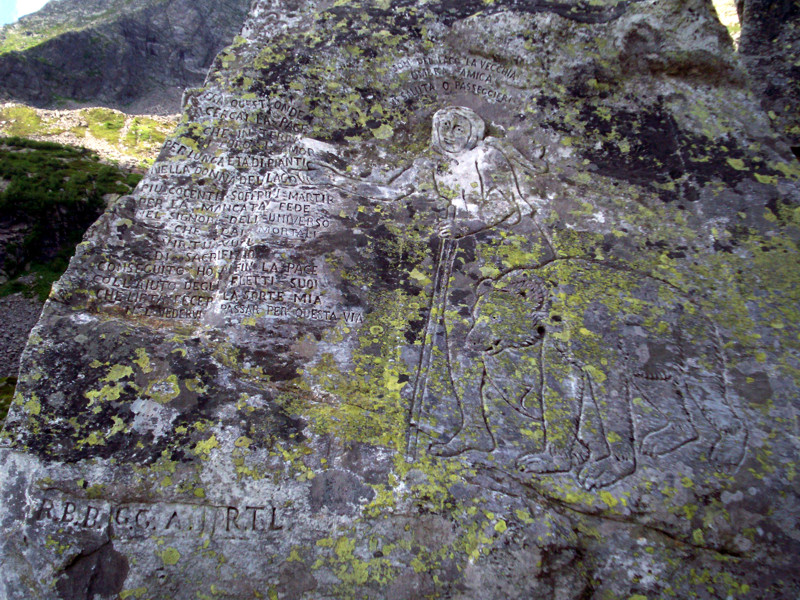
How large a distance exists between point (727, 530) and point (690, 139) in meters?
2.97

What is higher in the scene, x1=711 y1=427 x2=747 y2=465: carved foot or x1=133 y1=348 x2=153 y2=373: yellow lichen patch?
x1=133 y1=348 x2=153 y2=373: yellow lichen patch

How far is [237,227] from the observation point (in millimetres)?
3830

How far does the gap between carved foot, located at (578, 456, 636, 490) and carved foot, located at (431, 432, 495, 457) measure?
0.55 m

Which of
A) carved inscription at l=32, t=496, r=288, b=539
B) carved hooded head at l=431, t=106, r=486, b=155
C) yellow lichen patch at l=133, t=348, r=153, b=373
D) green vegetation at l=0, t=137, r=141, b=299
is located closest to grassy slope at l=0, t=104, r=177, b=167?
green vegetation at l=0, t=137, r=141, b=299

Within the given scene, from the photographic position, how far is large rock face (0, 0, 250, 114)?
29281 millimetres

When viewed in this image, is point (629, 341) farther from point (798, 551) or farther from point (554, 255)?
point (798, 551)

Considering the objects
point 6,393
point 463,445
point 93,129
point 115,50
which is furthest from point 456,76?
point 115,50

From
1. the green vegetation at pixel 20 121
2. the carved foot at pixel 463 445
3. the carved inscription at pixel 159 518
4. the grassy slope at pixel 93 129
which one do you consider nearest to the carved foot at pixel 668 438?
the carved foot at pixel 463 445

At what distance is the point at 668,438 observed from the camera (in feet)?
10.5

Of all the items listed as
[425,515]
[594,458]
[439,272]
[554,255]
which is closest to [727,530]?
[594,458]

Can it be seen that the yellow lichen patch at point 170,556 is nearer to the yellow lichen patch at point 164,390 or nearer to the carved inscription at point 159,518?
the carved inscription at point 159,518

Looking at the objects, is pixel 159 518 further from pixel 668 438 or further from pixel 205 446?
pixel 668 438

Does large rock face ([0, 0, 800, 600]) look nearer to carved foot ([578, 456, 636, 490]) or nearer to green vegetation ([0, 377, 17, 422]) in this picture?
carved foot ([578, 456, 636, 490])

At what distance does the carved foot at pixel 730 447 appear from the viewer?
10.2 feet
